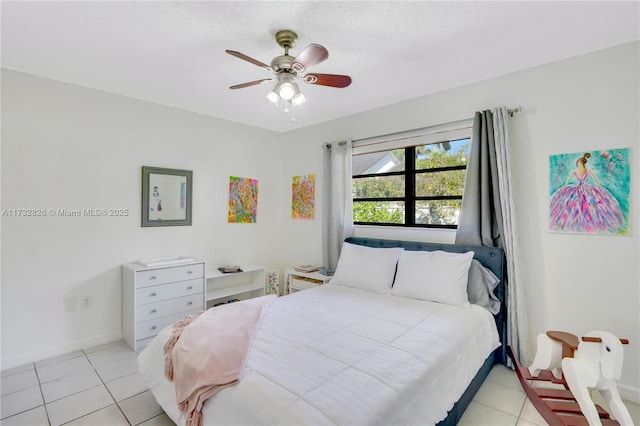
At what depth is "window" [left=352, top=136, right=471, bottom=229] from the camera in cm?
308

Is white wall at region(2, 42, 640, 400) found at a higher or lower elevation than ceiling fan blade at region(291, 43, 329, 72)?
lower

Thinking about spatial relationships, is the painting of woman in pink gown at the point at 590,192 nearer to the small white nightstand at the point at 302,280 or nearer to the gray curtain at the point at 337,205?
the gray curtain at the point at 337,205

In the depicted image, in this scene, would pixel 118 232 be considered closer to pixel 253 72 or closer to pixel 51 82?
pixel 51 82

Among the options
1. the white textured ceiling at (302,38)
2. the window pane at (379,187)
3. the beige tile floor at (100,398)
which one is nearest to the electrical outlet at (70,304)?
the beige tile floor at (100,398)

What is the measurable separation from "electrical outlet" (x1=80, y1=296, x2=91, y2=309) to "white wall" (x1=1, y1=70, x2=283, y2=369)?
4cm

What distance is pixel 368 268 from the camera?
2979mm

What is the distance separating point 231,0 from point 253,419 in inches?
82.7

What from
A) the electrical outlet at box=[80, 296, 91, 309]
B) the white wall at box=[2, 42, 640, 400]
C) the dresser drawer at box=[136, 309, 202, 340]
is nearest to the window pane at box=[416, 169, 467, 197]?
the white wall at box=[2, 42, 640, 400]

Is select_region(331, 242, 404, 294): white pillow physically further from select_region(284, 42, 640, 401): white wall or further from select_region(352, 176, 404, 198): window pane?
select_region(284, 42, 640, 401): white wall

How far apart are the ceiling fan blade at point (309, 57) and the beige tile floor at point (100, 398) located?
2.36m

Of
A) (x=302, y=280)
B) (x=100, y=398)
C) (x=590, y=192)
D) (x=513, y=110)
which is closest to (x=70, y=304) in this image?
(x=100, y=398)

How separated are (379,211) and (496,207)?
4.25ft

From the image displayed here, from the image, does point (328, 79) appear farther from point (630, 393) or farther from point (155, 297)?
point (630, 393)

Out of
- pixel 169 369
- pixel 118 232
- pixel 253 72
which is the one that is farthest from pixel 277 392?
pixel 118 232
